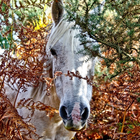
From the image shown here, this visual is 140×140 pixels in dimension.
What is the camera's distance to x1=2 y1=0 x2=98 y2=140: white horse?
1413mm

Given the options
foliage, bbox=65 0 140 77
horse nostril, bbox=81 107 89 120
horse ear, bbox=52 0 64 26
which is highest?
horse ear, bbox=52 0 64 26

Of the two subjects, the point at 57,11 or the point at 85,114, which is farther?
the point at 57,11

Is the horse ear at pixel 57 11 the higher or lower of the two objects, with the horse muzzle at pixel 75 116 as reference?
higher

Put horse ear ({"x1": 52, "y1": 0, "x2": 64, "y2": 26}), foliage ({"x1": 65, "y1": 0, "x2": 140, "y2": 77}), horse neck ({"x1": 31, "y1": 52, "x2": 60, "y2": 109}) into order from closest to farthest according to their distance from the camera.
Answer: foliage ({"x1": 65, "y1": 0, "x2": 140, "y2": 77})
horse ear ({"x1": 52, "y1": 0, "x2": 64, "y2": 26})
horse neck ({"x1": 31, "y1": 52, "x2": 60, "y2": 109})

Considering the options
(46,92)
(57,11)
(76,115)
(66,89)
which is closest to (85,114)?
(76,115)

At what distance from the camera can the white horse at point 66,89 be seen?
4.64 ft

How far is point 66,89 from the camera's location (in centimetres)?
157

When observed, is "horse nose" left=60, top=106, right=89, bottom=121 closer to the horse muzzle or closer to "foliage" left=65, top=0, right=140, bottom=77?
the horse muzzle

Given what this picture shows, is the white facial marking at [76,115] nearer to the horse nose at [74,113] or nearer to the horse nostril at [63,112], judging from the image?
the horse nose at [74,113]

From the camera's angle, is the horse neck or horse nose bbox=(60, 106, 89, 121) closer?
horse nose bbox=(60, 106, 89, 121)

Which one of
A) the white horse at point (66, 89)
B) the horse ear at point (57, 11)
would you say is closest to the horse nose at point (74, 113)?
the white horse at point (66, 89)

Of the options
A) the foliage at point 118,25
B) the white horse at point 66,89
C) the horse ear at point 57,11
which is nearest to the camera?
the foliage at point 118,25

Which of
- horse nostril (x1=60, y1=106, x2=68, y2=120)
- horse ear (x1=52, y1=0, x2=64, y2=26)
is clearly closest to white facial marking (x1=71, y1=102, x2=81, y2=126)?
horse nostril (x1=60, y1=106, x2=68, y2=120)

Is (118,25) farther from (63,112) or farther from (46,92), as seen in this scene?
(46,92)
